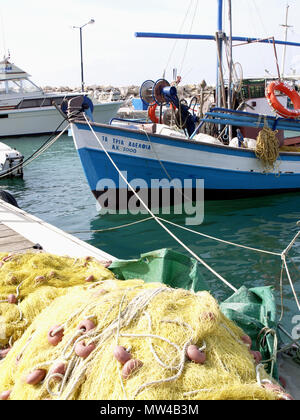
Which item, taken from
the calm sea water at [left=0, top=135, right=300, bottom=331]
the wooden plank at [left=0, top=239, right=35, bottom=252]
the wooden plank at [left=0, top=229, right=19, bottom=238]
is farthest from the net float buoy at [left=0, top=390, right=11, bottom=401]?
the wooden plank at [left=0, top=229, right=19, bottom=238]

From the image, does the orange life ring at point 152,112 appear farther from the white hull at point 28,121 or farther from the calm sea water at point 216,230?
the white hull at point 28,121

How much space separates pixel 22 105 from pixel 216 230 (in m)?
23.9

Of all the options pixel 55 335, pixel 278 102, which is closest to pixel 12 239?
pixel 55 335

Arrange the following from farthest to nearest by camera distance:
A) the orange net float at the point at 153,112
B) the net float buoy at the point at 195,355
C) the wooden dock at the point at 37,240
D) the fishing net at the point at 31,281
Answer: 1. the orange net float at the point at 153,112
2. the wooden dock at the point at 37,240
3. the fishing net at the point at 31,281
4. the net float buoy at the point at 195,355

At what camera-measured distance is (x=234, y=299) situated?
3.71 meters

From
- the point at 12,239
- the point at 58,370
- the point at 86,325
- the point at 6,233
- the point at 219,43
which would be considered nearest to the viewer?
the point at 58,370

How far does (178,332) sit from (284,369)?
1.18 meters

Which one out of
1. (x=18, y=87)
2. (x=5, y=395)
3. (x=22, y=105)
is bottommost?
(x=5, y=395)

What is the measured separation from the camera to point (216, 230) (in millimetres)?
9141

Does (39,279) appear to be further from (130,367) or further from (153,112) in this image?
(153,112)

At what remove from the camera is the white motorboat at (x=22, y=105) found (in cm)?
2905

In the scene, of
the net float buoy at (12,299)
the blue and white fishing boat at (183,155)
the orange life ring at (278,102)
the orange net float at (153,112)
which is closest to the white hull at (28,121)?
the orange net float at (153,112)

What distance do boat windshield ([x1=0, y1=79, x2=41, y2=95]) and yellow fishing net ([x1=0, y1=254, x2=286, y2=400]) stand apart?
1154 inches
